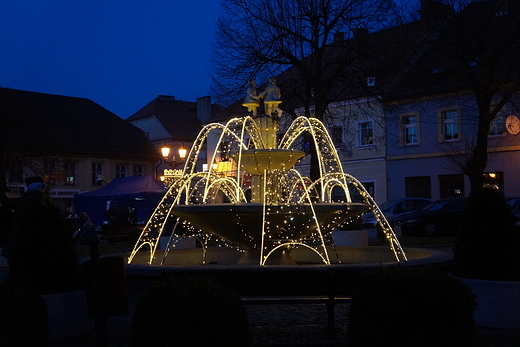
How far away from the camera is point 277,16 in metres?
23.8

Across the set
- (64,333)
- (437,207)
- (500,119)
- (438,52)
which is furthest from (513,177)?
(64,333)

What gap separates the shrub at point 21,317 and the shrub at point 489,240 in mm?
4573

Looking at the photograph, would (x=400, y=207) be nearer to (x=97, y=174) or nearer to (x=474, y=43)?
(x=474, y=43)

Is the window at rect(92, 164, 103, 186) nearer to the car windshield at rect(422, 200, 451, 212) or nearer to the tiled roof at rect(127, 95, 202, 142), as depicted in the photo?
the tiled roof at rect(127, 95, 202, 142)

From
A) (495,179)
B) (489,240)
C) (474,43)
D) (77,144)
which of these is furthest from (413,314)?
(77,144)

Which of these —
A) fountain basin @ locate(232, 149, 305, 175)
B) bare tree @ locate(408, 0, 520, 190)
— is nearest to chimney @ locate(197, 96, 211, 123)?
bare tree @ locate(408, 0, 520, 190)

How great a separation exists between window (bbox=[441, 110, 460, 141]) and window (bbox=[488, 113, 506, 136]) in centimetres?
179

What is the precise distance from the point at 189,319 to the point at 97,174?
47264mm

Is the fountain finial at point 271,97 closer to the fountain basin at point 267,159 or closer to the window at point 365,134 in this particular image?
the fountain basin at point 267,159

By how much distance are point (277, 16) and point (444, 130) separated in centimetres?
1415

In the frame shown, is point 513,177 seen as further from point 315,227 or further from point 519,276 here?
point 519,276

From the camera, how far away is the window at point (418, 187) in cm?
3522

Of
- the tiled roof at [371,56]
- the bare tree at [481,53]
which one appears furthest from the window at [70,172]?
the bare tree at [481,53]

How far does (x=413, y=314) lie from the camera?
512 cm
